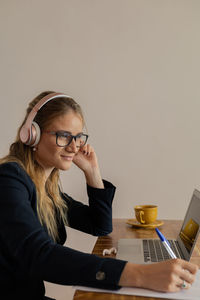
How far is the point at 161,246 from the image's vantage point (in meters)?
1.16

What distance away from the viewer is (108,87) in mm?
2064

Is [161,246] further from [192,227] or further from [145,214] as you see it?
[145,214]

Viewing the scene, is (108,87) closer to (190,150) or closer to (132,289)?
(190,150)

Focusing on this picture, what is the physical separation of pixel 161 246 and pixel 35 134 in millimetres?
567


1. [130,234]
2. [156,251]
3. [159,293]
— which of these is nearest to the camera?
[159,293]

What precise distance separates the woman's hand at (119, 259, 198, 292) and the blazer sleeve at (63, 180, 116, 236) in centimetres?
63

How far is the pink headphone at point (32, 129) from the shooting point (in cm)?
110

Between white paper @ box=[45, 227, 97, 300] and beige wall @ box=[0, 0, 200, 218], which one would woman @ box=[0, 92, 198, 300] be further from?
white paper @ box=[45, 227, 97, 300]

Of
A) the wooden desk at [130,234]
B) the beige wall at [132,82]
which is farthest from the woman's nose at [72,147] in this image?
the beige wall at [132,82]

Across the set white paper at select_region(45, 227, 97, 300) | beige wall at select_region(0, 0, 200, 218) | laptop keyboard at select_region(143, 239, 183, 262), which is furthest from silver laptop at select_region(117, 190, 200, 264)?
white paper at select_region(45, 227, 97, 300)

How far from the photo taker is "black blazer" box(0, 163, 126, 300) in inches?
29.6

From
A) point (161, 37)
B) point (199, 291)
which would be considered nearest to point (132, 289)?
point (199, 291)

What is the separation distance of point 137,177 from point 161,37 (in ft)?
2.75

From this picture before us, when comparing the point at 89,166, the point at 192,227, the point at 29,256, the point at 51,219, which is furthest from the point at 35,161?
the point at 192,227
